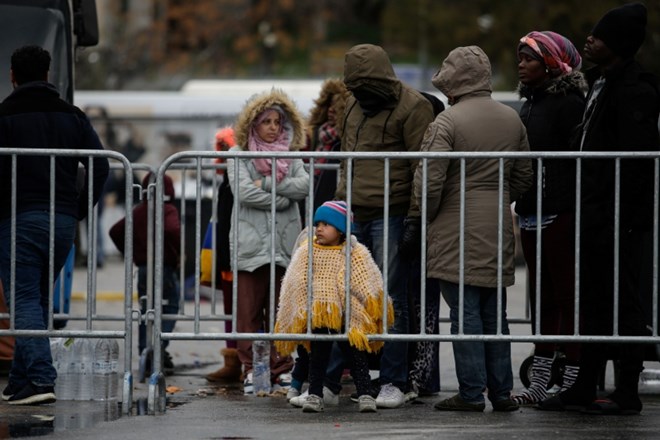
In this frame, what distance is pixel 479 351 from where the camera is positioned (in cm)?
819

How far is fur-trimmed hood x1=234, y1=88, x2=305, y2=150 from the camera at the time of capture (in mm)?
9234

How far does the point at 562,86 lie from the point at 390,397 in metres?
2.03

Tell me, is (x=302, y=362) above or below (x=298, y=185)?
below

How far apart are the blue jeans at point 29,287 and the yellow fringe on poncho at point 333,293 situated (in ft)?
4.46

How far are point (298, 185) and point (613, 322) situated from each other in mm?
2096

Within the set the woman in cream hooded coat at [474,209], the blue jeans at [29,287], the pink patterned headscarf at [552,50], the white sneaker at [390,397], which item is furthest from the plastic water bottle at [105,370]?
the pink patterned headscarf at [552,50]

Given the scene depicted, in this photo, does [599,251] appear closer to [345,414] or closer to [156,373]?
[345,414]

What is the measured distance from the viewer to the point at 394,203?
27.7 feet

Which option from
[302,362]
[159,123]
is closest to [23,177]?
[302,362]

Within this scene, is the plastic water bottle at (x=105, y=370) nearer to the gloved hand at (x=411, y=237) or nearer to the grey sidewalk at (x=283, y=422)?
the grey sidewalk at (x=283, y=422)

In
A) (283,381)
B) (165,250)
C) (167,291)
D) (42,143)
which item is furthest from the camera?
(167,291)

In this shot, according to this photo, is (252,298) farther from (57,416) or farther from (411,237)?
(57,416)

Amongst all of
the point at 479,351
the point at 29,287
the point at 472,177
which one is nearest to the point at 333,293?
the point at 479,351

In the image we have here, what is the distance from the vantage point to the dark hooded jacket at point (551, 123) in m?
8.35
